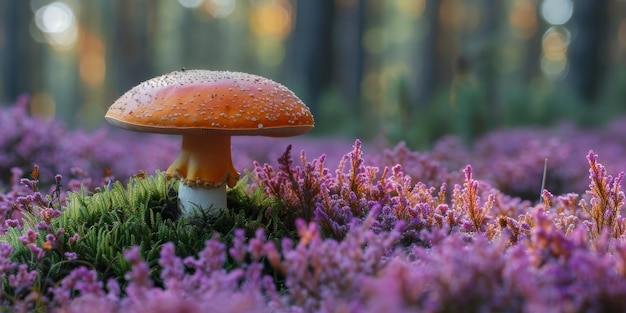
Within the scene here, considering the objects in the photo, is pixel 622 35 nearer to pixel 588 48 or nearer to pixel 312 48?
pixel 588 48

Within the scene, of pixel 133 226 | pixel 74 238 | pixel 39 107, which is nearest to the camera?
pixel 74 238

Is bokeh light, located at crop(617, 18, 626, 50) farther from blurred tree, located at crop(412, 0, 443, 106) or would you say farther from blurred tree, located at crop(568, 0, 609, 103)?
blurred tree, located at crop(568, 0, 609, 103)

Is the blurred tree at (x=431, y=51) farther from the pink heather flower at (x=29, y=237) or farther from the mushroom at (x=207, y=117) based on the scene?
the pink heather flower at (x=29, y=237)

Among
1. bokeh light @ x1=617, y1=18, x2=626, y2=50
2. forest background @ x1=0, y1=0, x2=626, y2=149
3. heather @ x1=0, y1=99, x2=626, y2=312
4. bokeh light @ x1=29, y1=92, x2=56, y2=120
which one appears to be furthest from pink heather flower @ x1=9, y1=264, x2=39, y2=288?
bokeh light @ x1=617, y1=18, x2=626, y2=50

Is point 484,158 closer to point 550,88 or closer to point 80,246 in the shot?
point 80,246

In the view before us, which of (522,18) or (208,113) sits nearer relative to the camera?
(208,113)

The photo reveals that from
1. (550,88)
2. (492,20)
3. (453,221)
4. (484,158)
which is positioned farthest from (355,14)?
(453,221)

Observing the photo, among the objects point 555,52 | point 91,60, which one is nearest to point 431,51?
point 91,60
